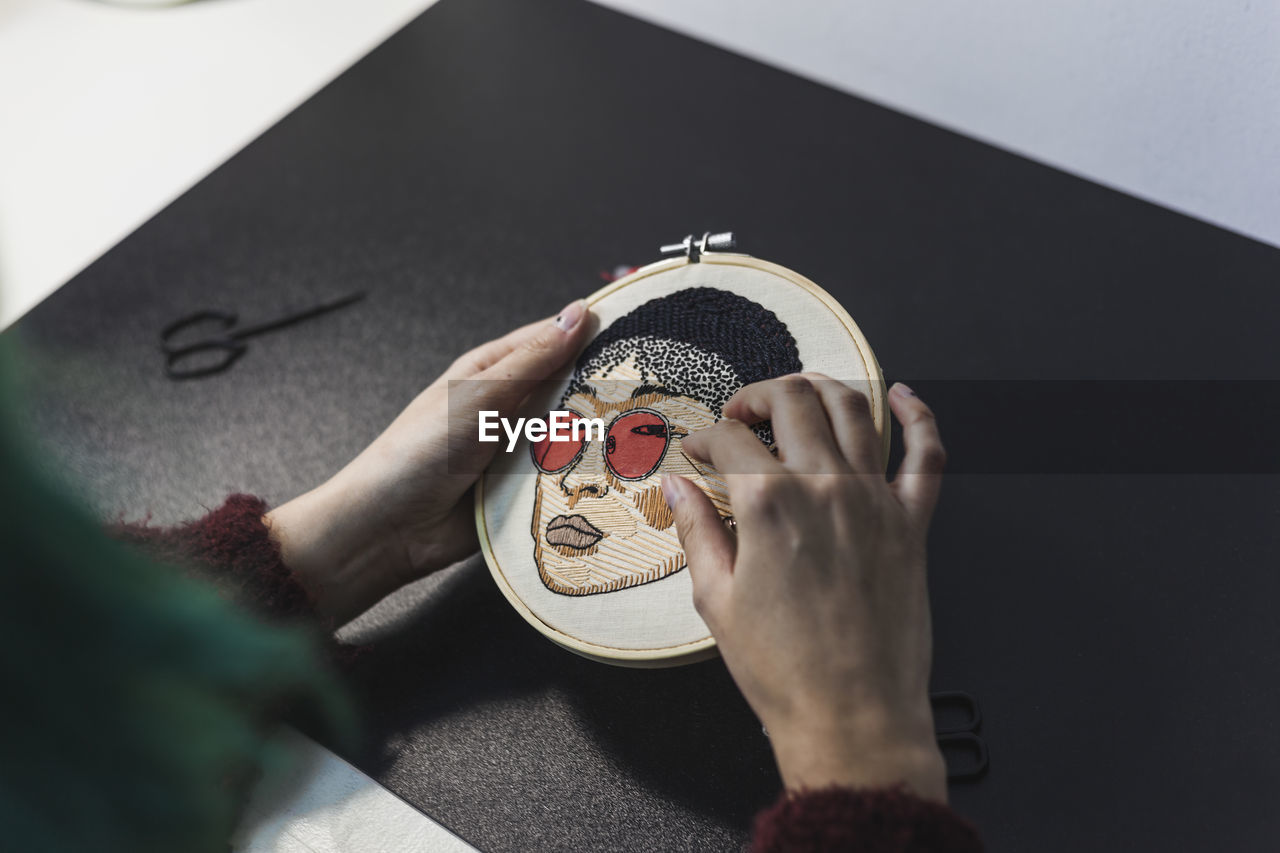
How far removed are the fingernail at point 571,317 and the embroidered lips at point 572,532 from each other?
20 centimetres

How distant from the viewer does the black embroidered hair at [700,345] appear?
2.84 feet

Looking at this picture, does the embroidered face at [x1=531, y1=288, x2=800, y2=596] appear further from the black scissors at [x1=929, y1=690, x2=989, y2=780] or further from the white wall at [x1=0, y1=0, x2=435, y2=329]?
the white wall at [x1=0, y1=0, x2=435, y2=329]

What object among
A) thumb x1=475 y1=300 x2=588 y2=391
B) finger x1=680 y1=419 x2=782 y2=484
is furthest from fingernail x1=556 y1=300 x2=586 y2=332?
finger x1=680 y1=419 x2=782 y2=484

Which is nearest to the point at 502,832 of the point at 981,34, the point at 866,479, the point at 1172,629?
the point at 866,479

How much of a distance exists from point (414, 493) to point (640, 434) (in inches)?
10.2

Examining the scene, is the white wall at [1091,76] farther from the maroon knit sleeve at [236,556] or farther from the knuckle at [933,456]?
the maroon knit sleeve at [236,556]

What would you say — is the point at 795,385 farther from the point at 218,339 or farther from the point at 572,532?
the point at 218,339

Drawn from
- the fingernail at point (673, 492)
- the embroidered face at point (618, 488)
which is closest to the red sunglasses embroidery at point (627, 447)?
the embroidered face at point (618, 488)

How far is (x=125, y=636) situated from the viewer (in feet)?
1.78

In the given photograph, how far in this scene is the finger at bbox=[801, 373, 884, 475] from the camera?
27.4 inches

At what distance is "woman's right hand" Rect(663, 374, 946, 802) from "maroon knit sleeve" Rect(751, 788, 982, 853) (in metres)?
0.01

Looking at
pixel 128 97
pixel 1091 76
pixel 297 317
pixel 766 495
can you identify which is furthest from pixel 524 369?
pixel 128 97

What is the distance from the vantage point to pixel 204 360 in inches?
50.1

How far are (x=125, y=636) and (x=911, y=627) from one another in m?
0.50
